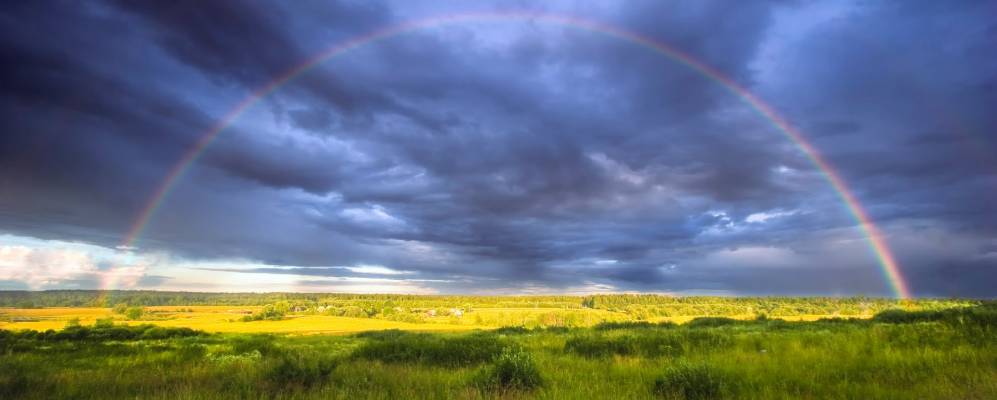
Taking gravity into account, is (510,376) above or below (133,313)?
above

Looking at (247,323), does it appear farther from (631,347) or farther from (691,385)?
(691,385)

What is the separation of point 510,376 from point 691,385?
10.9 ft

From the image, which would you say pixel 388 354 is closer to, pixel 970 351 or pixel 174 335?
pixel 970 351

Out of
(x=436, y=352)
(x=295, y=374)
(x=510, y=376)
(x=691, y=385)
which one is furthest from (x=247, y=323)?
(x=691, y=385)

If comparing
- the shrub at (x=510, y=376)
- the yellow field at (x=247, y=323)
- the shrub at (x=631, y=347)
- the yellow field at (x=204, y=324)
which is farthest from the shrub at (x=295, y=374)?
the yellow field at (x=204, y=324)

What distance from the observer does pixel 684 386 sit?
7582 millimetres

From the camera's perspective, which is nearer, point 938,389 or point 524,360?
point 938,389

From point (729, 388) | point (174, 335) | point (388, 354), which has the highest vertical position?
point (729, 388)

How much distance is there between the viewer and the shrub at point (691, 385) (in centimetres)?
734

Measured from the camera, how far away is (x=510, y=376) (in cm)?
886

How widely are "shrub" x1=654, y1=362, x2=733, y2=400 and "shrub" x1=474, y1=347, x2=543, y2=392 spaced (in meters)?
2.27

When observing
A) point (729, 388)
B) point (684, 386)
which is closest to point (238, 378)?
point (684, 386)

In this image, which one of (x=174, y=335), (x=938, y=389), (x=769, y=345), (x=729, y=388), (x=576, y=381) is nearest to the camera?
(x=938, y=389)

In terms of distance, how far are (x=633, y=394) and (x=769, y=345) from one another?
10.5 meters
